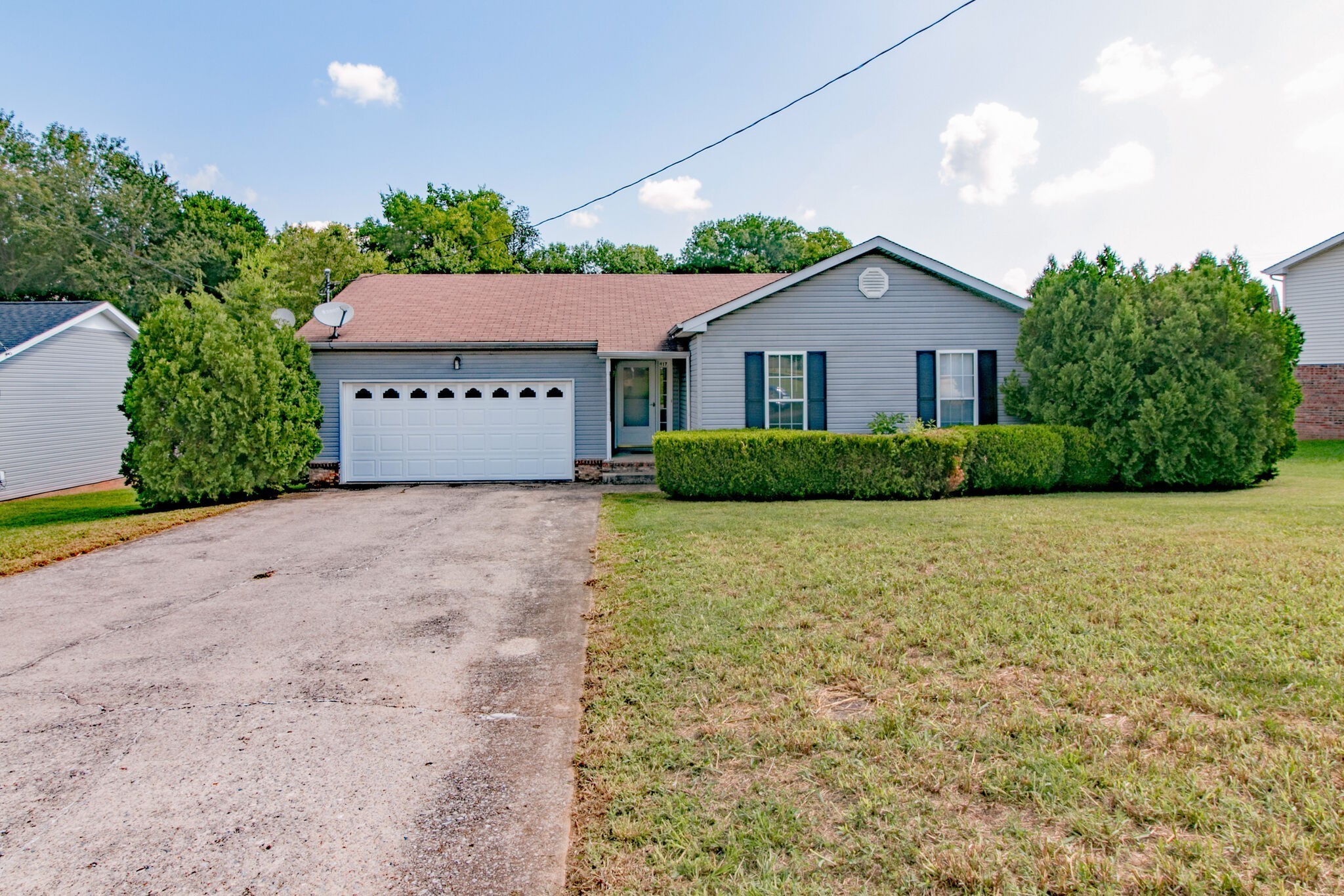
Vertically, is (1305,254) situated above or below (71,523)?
above

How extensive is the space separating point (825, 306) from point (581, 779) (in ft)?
39.0

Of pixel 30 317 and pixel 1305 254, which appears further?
pixel 1305 254

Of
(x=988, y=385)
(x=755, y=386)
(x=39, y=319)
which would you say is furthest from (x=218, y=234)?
(x=988, y=385)

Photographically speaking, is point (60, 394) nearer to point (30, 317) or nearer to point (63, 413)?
point (63, 413)

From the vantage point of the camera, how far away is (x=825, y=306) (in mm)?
13891

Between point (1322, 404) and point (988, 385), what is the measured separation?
12.4m

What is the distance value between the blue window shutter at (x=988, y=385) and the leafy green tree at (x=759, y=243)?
85.6 feet

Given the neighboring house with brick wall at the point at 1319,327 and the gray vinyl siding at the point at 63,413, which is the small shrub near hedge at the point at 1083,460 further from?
the gray vinyl siding at the point at 63,413

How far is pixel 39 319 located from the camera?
53.6ft

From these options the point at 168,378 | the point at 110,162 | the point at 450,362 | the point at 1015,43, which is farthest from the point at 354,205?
the point at 1015,43

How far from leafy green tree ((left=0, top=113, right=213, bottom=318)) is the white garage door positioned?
2538 cm

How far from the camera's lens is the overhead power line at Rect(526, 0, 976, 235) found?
10.6m

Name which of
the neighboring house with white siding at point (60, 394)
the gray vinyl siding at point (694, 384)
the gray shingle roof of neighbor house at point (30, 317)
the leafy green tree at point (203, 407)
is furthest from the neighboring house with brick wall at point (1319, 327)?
the gray shingle roof of neighbor house at point (30, 317)

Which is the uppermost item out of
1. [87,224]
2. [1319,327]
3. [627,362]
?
[87,224]
